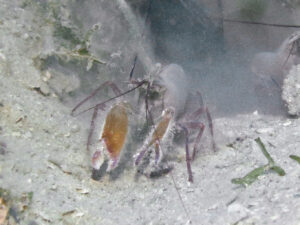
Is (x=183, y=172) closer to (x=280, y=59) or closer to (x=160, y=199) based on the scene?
(x=160, y=199)

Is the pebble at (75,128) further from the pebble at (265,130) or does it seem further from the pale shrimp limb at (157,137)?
the pebble at (265,130)

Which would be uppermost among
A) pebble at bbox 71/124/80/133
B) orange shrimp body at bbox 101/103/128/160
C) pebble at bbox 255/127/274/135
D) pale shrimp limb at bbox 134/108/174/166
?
pebble at bbox 255/127/274/135

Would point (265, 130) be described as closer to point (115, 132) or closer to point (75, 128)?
point (115, 132)

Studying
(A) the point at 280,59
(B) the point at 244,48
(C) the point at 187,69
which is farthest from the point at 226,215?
(B) the point at 244,48

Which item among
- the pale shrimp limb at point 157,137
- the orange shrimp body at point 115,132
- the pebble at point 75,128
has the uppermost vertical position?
the orange shrimp body at point 115,132

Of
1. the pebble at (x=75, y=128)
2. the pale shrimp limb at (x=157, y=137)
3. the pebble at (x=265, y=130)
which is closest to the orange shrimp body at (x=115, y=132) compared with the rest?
the pale shrimp limb at (x=157, y=137)

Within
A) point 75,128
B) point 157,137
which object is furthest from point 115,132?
point 75,128

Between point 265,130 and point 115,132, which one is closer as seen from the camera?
point 115,132

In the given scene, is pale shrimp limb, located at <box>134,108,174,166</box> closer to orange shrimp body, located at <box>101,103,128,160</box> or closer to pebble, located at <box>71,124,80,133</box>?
orange shrimp body, located at <box>101,103,128,160</box>

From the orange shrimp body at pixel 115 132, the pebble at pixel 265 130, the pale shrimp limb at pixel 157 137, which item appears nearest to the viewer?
the orange shrimp body at pixel 115 132

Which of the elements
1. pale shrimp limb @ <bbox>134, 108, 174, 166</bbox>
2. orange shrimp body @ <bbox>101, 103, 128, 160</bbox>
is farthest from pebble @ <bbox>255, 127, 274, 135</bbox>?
orange shrimp body @ <bbox>101, 103, 128, 160</bbox>

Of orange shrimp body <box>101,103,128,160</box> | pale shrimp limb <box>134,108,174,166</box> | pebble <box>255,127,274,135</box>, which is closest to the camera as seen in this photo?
orange shrimp body <box>101,103,128,160</box>

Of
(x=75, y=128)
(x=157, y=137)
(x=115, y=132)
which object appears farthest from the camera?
(x=75, y=128)
